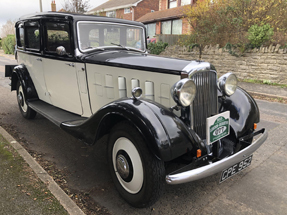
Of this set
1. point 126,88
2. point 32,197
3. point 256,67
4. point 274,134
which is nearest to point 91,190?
point 32,197

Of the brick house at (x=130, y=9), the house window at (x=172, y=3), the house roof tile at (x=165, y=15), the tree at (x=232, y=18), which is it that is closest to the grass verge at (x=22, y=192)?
the tree at (x=232, y=18)

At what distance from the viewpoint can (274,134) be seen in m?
4.20

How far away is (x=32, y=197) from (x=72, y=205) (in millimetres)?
458

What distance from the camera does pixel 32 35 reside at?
420cm

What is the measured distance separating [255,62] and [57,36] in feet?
27.5

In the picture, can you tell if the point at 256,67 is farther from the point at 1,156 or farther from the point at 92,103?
the point at 1,156

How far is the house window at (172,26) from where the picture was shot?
19.9 meters

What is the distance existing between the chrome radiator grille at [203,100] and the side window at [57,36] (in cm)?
203

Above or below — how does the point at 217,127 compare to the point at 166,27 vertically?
→ below

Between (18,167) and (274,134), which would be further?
(274,134)

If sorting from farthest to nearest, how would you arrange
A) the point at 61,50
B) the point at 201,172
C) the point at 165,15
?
Answer: the point at 165,15 → the point at 61,50 → the point at 201,172

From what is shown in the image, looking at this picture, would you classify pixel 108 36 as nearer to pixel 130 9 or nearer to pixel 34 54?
pixel 34 54

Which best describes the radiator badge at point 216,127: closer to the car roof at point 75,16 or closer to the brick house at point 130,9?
the car roof at point 75,16

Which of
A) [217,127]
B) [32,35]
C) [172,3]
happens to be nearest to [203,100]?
[217,127]
